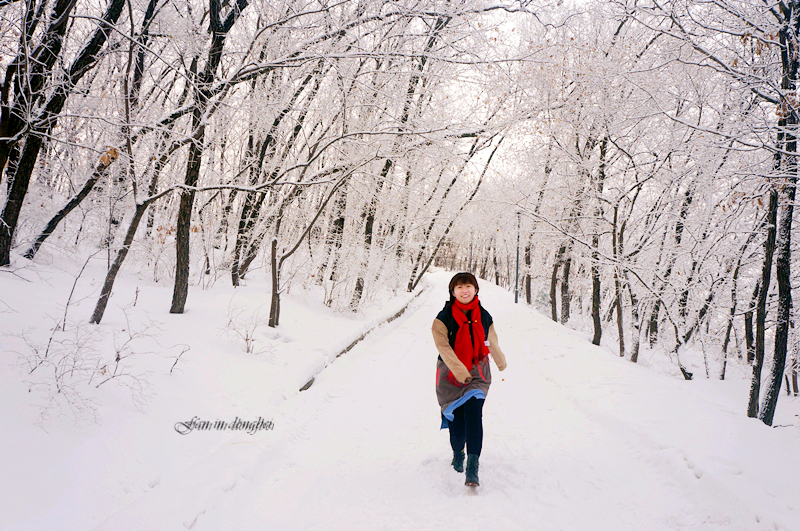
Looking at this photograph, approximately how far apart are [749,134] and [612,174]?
6233 millimetres

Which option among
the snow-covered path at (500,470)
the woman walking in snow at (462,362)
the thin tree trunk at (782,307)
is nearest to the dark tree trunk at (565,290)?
the thin tree trunk at (782,307)

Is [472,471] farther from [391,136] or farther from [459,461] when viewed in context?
[391,136]

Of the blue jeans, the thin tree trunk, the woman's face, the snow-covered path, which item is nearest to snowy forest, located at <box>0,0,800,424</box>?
the thin tree trunk

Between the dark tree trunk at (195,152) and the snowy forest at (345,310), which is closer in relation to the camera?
the snowy forest at (345,310)

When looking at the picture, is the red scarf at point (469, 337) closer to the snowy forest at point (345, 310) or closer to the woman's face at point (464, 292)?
the woman's face at point (464, 292)

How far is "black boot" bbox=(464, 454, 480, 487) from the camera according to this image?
3.22 m

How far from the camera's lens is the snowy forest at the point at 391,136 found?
5.32m

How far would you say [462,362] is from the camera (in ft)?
11.1

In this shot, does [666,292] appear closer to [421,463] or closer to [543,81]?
[543,81]

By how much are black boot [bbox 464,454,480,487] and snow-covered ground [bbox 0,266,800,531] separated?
0.39ft

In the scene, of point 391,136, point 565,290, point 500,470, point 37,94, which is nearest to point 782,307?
point 500,470

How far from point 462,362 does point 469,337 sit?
0.74ft

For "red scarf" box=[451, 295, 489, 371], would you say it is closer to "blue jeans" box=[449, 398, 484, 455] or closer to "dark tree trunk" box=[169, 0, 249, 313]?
"blue jeans" box=[449, 398, 484, 455]

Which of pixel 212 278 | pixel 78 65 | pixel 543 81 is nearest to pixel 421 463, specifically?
pixel 78 65
